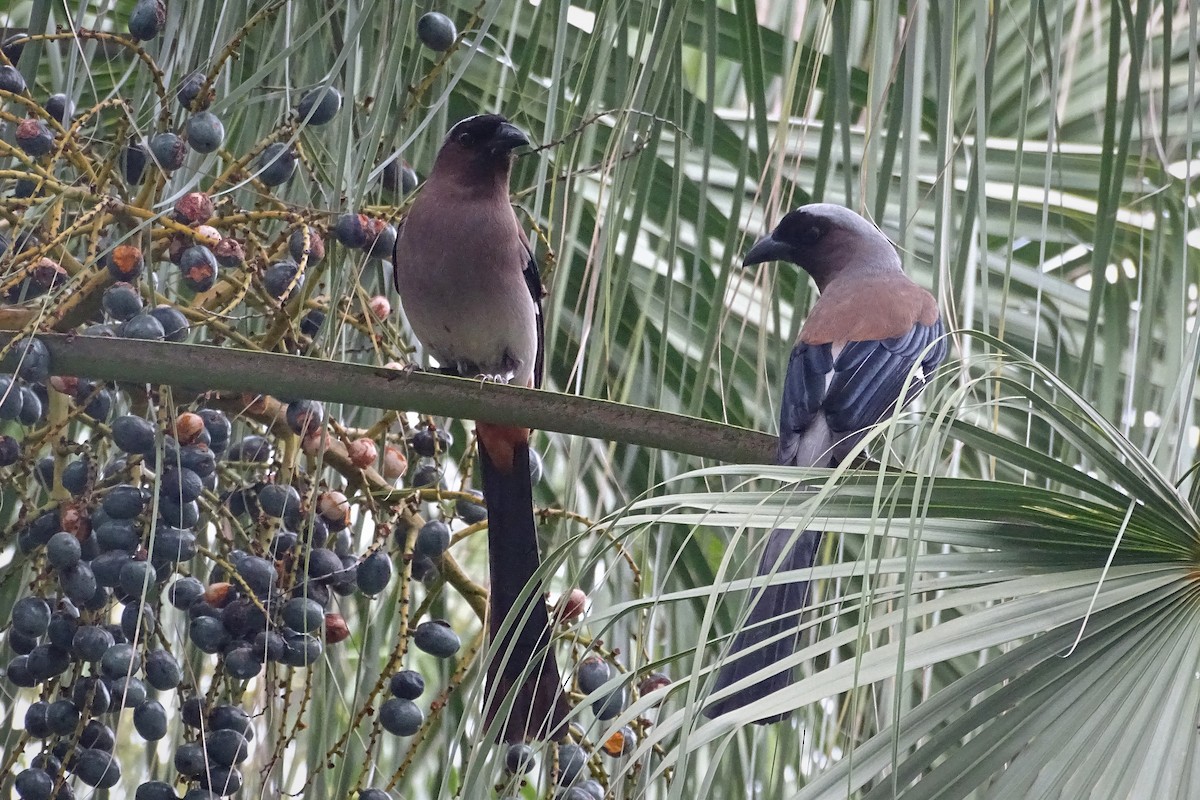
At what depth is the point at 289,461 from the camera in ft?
5.89

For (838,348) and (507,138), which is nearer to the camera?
(838,348)

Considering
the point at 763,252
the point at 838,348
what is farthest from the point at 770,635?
the point at 763,252

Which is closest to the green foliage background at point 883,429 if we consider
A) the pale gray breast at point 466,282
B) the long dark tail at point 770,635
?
the long dark tail at point 770,635

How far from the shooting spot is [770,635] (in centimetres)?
177

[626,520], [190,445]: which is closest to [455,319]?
[190,445]

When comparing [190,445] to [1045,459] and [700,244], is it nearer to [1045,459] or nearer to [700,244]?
[700,244]

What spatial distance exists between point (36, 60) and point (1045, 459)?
4.64ft

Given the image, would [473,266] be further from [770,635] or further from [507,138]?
[770,635]

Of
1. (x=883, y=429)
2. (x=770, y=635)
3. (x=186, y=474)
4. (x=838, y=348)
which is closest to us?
(x=883, y=429)

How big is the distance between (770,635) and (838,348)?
2.80ft

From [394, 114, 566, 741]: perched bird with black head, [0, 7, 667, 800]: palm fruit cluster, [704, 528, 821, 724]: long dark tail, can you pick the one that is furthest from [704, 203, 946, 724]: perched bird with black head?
[394, 114, 566, 741]: perched bird with black head

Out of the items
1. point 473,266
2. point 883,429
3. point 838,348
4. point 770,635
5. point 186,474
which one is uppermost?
point 473,266

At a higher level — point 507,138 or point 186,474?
point 507,138

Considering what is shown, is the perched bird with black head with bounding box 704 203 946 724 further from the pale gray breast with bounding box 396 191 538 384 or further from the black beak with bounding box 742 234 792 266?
the pale gray breast with bounding box 396 191 538 384
